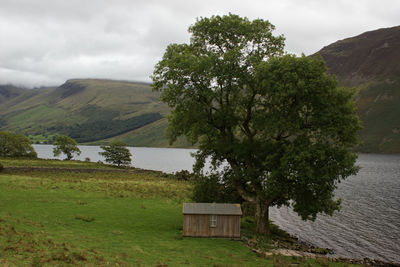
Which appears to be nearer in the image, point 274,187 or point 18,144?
point 274,187

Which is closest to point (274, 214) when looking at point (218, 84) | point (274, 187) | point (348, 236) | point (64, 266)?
point (348, 236)

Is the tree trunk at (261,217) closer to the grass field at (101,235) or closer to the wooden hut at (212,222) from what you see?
the grass field at (101,235)

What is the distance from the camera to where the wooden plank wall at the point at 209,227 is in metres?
31.3

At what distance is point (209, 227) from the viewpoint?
31500 millimetres

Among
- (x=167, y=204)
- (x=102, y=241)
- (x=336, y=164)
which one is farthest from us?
(x=167, y=204)

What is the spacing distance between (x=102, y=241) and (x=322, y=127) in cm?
2188

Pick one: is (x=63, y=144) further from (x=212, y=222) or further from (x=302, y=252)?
(x=302, y=252)

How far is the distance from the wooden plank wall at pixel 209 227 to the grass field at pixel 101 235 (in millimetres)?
1028

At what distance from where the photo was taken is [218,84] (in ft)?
107

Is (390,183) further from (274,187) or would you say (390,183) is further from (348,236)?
(274,187)

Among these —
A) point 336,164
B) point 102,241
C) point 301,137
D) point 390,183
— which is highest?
point 301,137

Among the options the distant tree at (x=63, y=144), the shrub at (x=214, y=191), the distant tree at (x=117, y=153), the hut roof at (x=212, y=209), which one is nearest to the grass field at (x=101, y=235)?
the hut roof at (x=212, y=209)

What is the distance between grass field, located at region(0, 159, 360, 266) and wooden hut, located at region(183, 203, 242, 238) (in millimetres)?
1042

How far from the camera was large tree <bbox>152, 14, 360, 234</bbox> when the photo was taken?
28641 millimetres
